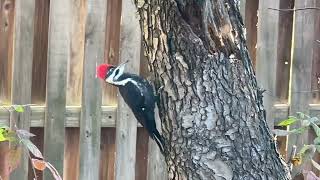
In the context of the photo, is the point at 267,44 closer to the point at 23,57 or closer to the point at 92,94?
the point at 92,94

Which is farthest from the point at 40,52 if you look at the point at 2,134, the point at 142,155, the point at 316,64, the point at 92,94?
the point at 316,64

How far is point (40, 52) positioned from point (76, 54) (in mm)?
141

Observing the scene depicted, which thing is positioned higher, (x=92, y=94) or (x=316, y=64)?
(x=316, y=64)

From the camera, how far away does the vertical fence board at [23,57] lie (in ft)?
8.99

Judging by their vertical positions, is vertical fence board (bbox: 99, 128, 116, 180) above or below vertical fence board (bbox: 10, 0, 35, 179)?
below

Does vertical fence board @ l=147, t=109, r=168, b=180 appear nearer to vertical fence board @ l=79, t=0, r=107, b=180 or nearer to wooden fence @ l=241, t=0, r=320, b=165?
vertical fence board @ l=79, t=0, r=107, b=180

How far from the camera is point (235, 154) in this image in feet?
5.55

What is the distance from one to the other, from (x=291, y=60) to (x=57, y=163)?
44.2 inches

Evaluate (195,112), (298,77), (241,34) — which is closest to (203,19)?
(241,34)

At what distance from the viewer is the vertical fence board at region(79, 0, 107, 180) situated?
2826 mm

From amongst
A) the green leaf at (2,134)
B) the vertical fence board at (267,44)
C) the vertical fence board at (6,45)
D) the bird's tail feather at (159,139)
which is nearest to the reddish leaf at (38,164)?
the green leaf at (2,134)

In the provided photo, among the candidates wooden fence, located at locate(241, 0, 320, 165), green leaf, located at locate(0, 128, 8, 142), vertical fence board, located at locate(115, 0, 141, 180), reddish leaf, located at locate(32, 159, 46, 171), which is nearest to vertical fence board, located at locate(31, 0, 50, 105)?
vertical fence board, located at locate(115, 0, 141, 180)

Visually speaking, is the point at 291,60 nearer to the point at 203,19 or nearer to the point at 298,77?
the point at 298,77

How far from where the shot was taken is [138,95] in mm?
2117
